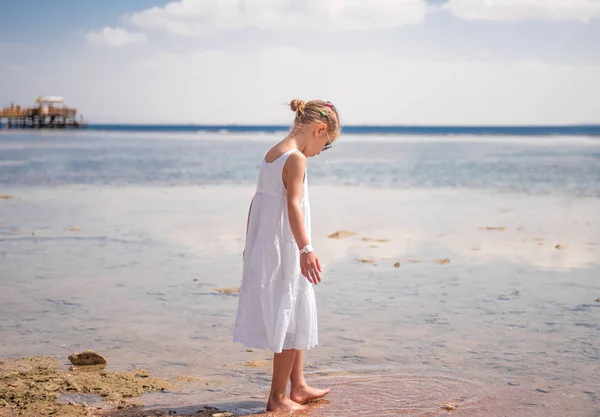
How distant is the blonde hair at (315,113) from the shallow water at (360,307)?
5.21 ft

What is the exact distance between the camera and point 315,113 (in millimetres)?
4172

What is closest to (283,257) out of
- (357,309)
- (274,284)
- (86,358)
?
(274,284)

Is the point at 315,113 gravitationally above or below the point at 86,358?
above

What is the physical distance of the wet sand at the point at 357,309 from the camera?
467cm

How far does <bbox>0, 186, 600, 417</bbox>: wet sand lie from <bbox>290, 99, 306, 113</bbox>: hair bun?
1657 mm

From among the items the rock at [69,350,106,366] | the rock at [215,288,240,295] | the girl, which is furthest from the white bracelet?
the rock at [215,288,240,295]

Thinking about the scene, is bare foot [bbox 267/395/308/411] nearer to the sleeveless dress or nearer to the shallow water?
the shallow water

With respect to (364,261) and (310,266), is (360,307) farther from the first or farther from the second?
(310,266)

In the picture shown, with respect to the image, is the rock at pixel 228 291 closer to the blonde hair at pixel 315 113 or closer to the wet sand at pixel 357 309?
the wet sand at pixel 357 309

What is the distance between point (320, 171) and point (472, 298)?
61.1 feet

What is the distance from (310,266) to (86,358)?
191 centimetres

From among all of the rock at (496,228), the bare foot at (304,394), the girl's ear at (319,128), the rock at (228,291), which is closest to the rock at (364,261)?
the rock at (228,291)

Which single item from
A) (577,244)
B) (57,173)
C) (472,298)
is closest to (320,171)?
(57,173)

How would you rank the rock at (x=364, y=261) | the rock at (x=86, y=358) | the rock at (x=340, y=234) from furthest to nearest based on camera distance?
the rock at (x=340, y=234), the rock at (x=364, y=261), the rock at (x=86, y=358)
